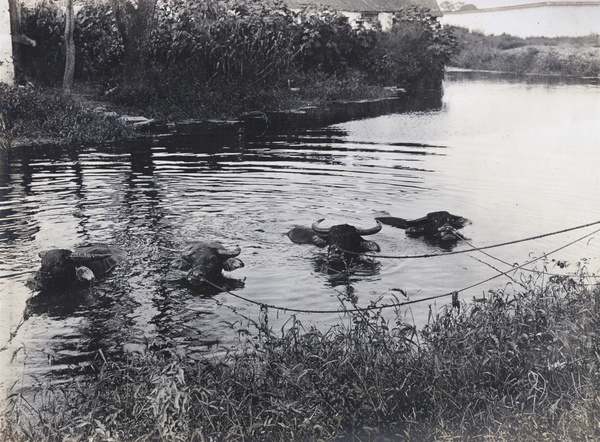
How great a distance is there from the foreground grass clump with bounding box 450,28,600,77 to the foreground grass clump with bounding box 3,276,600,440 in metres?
17.5

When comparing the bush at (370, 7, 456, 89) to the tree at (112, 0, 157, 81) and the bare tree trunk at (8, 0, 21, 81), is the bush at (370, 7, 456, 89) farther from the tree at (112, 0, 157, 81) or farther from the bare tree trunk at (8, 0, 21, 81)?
the bare tree trunk at (8, 0, 21, 81)

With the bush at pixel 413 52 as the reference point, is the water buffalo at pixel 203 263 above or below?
below

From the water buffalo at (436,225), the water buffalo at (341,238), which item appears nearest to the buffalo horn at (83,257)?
the water buffalo at (341,238)

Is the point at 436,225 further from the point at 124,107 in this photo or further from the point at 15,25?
the point at 15,25

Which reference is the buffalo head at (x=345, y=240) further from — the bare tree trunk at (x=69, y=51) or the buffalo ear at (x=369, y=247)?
the bare tree trunk at (x=69, y=51)

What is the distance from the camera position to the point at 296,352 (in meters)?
4.44

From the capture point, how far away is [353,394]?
163 inches

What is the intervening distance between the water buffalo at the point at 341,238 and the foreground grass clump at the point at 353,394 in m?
2.96

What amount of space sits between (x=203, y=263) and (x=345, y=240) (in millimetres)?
1855

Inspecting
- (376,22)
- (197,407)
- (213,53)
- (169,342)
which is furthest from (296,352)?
(376,22)

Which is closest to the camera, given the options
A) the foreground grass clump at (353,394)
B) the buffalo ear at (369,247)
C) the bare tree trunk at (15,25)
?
the foreground grass clump at (353,394)

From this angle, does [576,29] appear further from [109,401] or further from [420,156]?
[109,401]

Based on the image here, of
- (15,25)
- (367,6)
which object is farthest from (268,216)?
(367,6)

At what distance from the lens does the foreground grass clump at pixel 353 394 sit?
376 cm
